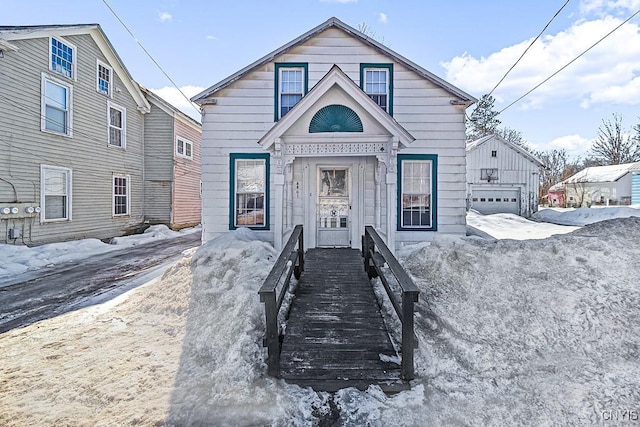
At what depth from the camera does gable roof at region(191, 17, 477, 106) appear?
880cm

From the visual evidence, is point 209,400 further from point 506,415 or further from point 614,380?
point 614,380

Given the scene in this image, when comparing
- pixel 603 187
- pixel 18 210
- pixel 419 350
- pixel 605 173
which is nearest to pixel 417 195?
pixel 419 350

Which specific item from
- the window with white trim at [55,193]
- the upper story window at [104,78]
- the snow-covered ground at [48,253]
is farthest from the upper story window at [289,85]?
the upper story window at [104,78]

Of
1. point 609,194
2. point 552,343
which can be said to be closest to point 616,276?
point 552,343

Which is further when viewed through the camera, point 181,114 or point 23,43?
point 181,114

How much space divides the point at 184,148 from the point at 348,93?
13.8m

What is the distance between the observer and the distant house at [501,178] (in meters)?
21.2

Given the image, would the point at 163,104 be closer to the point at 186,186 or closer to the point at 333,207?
the point at 186,186

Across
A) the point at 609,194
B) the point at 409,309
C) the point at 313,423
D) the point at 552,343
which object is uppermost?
the point at 609,194

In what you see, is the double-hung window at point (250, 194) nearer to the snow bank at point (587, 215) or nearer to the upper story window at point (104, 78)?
the upper story window at point (104, 78)

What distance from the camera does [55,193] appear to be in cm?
1223

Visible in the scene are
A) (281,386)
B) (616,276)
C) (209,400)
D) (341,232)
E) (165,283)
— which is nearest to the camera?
(209,400)

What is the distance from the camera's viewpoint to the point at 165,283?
655 cm

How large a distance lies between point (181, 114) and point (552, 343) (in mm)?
18219
